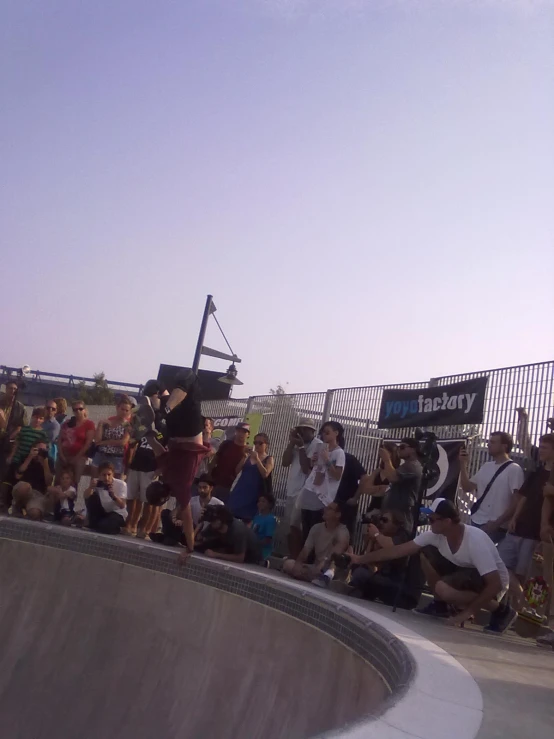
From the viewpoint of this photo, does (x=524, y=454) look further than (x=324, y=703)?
Yes

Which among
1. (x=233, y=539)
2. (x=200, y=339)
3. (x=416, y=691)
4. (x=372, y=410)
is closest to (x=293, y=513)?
(x=233, y=539)

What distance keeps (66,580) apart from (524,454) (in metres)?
5.45

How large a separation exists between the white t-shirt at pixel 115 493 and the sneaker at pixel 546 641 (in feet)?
20.8

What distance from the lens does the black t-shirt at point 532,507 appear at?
7473 millimetres

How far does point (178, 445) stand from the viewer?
8398 millimetres

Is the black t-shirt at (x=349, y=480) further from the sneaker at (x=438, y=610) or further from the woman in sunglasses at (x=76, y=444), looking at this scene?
the woman in sunglasses at (x=76, y=444)

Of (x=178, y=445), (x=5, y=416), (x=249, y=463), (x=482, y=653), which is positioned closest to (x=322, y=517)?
(x=249, y=463)

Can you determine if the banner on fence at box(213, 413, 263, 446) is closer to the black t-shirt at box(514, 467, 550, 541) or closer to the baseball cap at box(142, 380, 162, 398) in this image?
the baseball cap at box(142, 380, 162, 398)

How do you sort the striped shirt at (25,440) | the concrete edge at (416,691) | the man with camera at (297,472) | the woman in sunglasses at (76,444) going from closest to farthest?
the concrete edge at (416,691) → the man with camera at (297,472) → the woman in sunglasses at (76,444) → the striped shirt at (25,440)

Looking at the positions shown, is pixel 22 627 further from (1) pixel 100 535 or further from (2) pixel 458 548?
(2) pixel 458 548

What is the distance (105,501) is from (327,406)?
12.2 feet

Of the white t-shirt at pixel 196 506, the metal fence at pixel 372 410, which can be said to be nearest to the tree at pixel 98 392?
the metal fence at pixel 372 410

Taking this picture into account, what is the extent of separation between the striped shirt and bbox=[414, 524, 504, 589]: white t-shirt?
714 centimetres

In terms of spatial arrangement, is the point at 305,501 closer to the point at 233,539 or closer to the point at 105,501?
the point at 233,539
